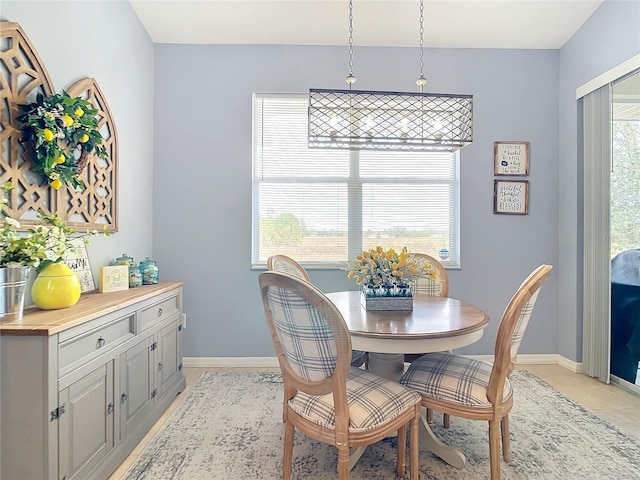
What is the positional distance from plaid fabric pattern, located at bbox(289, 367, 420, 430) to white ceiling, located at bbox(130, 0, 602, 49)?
2.83 metres

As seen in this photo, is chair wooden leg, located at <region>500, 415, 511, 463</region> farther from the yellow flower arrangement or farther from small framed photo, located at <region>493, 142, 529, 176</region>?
small framed photo, located at <region>493, 142, 529, 176</region>

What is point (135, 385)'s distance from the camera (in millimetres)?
1979

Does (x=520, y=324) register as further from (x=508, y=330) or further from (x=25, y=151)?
(x=25, y=151)

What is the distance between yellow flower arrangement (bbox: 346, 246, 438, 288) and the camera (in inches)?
75.2

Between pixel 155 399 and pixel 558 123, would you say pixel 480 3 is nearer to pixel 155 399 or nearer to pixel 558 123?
pixel 558 123

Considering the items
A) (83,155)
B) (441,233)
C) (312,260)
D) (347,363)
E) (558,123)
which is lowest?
(347,363)

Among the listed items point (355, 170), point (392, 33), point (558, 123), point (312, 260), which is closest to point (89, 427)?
point (312, 260)

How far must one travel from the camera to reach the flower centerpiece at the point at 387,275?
192cm

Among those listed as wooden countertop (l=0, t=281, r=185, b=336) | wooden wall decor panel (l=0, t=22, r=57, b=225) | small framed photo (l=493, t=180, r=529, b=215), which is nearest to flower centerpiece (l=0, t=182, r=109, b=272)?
wooden wall decor panel (l=0, t=22, r=57, b=225)

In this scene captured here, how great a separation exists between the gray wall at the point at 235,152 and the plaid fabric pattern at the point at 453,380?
1.47 meters

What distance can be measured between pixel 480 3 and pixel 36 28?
308 centimetres

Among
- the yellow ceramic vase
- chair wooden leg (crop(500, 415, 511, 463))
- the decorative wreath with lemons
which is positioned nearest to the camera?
the yellow ceramic vase

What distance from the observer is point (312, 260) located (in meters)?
3.22

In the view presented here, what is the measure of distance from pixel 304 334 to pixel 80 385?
105cm
